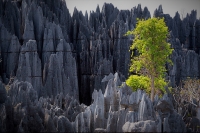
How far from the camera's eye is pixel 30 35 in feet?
109

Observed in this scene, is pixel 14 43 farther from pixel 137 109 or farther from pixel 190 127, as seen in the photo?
pixel 190 127

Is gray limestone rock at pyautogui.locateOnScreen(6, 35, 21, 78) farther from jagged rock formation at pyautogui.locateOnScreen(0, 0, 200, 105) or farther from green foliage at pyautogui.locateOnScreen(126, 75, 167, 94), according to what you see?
green foliage at pyautogui.locateOnScreen(126, 75, 167, 94)

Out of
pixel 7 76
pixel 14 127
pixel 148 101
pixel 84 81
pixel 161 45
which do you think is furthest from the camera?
pixel 84 81

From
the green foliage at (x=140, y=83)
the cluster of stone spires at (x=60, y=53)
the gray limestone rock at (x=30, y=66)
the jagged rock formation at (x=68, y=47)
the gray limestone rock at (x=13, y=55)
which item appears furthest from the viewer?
the jagged rock formation at (x=68, y=47)

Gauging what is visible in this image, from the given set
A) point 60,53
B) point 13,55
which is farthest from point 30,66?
point 60,53

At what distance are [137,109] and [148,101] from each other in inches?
58.4

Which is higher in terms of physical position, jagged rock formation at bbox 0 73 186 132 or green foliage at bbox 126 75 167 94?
green foliage at bbox 126 75 167 94

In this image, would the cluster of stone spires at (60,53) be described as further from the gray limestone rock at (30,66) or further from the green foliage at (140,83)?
the green foliage at (140,83)

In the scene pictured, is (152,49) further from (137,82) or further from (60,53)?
(60,53)

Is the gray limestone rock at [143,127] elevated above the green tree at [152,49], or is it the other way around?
the green tree at [152,49]

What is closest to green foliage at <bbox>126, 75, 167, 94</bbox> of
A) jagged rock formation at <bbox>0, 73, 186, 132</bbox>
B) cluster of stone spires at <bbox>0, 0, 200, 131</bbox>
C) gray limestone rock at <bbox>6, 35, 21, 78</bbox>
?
jagged rock formation at <bbox>0, 73, 186, 132</bbox>

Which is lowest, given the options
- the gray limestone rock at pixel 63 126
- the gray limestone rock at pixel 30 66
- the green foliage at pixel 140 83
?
the gray limestone rock at pixel 63 126

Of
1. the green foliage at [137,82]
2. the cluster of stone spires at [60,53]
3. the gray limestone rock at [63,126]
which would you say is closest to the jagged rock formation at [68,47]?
the cluster of stone spires at [60,53]

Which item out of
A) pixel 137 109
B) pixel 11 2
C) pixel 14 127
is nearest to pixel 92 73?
pixel 11 2
